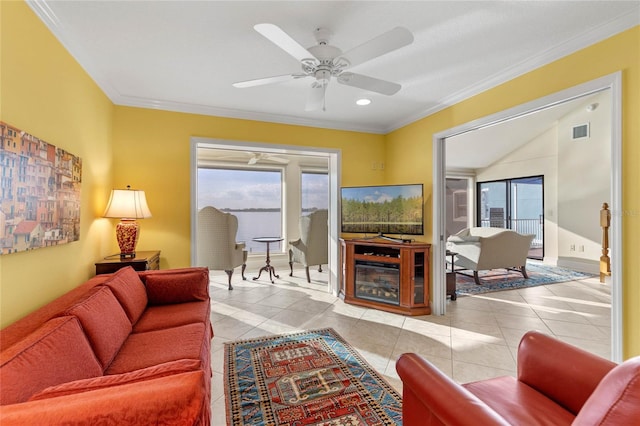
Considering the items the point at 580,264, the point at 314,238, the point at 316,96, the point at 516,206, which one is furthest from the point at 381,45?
the point at 516,206

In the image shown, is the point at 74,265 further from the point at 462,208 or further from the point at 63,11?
the point at 462,208

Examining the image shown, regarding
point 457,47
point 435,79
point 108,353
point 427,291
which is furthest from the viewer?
point 427,291

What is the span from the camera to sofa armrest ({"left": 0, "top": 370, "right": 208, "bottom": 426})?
0.76 meters

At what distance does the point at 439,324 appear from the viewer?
3.25m

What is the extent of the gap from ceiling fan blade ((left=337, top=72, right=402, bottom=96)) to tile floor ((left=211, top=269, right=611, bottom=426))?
219 cm

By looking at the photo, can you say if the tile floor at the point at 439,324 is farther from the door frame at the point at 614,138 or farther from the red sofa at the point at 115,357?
the door frame at the point at 614,138

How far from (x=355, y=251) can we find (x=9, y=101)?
11.1ft

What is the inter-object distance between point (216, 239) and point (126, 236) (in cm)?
→ 182

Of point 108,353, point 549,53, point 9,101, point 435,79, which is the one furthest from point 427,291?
point 9,101

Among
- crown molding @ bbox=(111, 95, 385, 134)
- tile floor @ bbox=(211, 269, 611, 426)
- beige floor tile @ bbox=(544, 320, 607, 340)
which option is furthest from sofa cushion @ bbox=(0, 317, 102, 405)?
beige floor tile @ bbox=(544, 320, 607, 340)

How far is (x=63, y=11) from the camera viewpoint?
185cm

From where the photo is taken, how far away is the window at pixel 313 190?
661 cm

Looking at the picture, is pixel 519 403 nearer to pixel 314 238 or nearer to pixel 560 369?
pixel 560 369

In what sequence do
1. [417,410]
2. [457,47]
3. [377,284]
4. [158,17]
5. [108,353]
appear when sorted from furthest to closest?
1. [377,284]
2. [457,47]
3. [158,17]
4. [108,353]
5. [417,410]
